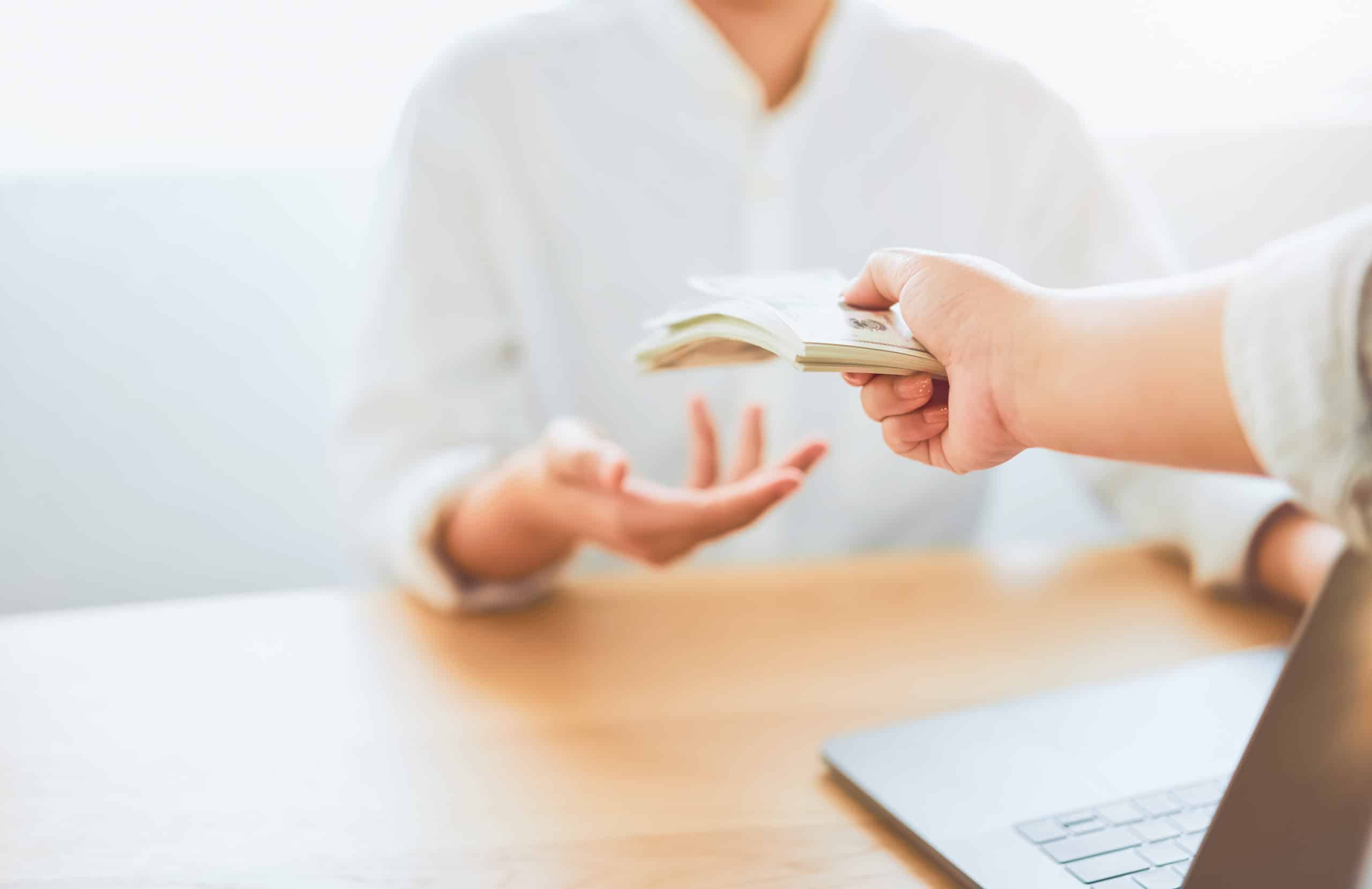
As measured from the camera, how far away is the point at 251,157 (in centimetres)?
126

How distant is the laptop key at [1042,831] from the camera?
1.64 ft

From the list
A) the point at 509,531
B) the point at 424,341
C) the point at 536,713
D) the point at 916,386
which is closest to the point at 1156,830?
the point at 916,386

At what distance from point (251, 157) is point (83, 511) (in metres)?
0.46

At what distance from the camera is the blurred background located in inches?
44.9

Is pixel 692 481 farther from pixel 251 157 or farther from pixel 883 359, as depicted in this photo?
pixel 251 157

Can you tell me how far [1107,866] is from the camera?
0.48 metres

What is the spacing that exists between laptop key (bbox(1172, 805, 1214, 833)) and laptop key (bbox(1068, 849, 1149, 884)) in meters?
0.04

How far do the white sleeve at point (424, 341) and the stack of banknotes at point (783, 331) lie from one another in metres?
0.35

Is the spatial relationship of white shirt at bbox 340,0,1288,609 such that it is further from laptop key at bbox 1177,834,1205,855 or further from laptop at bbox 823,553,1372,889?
laptop key at bbox 1177,834,1205,855

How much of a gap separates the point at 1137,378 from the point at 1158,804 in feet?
0.81

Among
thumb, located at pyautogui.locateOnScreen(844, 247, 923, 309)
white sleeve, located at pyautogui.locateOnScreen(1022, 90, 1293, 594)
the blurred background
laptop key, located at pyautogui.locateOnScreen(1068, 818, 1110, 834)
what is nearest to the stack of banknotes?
thumb, located at pyautogui.locateOnScreen(844, 247, 923, 309)

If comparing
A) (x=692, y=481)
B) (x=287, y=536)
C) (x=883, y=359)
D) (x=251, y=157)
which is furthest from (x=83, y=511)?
(x=883, y=359)

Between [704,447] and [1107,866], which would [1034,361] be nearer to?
[1107,866]

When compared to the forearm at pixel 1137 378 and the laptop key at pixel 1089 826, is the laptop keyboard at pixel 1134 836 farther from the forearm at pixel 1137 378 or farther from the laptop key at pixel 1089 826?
the forearm at pixel 1137 378
